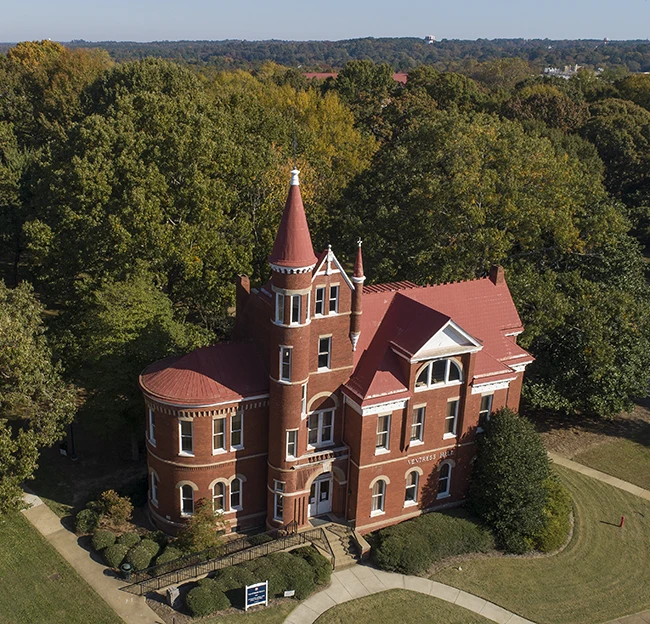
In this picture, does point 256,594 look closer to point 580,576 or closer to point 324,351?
point 324,351

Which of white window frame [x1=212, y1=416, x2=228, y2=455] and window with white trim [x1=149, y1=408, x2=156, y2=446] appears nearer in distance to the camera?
white window frame [x1=212, y1=416, x2=228, y2=455]

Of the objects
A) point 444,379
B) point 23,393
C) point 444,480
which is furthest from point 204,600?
point 444,379

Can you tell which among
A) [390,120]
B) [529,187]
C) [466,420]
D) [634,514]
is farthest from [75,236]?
[390,120]

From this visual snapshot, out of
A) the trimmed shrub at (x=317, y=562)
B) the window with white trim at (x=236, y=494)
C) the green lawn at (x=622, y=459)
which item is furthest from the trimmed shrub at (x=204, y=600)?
the green lawn at (x=622, y=459)

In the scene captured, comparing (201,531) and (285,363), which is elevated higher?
(285,363)

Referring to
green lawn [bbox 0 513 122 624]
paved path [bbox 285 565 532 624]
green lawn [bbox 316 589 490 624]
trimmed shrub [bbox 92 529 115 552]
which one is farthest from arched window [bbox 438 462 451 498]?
green lawn [bbox 0 513 122 624]

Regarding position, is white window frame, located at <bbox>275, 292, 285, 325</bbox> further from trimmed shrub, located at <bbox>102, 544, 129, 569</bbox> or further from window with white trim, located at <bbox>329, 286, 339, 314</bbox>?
trimmed shrub, located at <bbox>102, 544, 129, 569</bbox>
